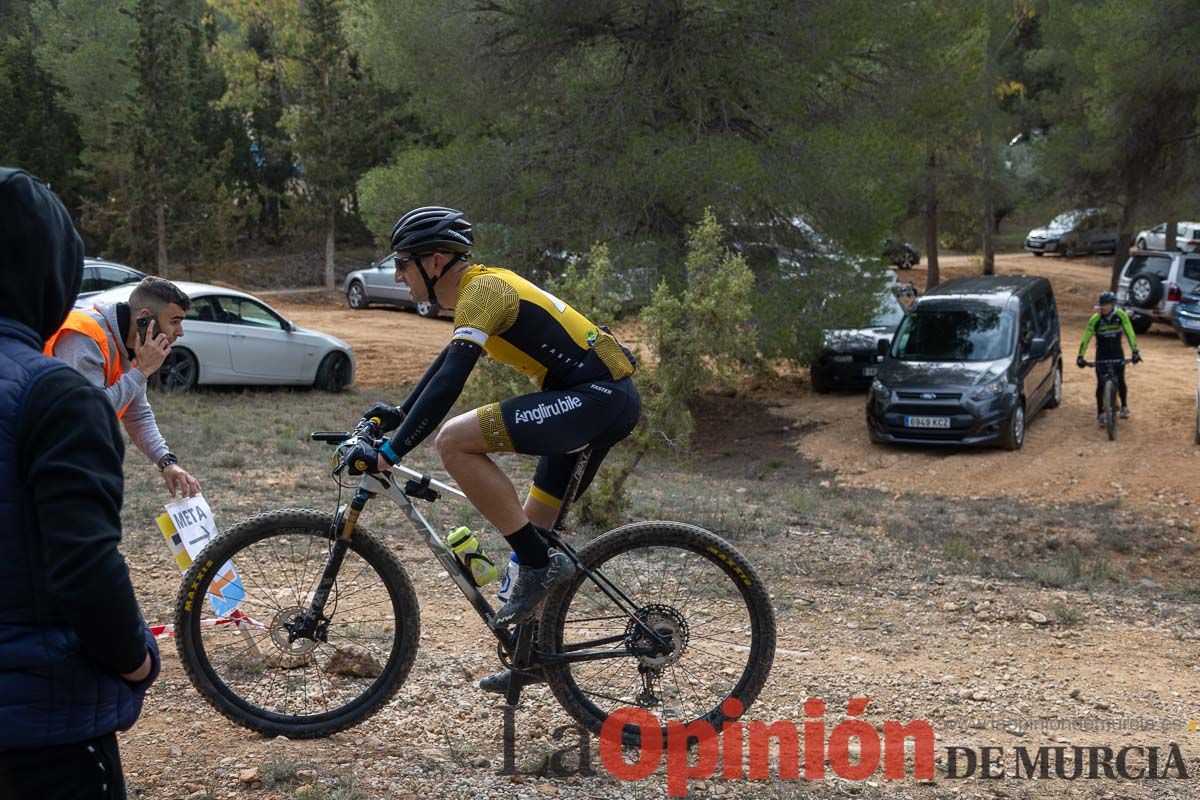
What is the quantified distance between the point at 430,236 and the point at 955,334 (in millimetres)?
14249

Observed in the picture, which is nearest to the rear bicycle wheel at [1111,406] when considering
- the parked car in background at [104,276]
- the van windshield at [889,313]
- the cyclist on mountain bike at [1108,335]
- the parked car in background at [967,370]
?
the cyclist on mountain bike at [1108,335]

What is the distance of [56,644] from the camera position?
7.46ft

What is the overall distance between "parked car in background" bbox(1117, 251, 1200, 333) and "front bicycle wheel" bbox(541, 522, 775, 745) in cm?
2579

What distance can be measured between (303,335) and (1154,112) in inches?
851

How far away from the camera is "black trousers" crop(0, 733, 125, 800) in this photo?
7.42 feet

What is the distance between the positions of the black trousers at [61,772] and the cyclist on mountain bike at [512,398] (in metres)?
1.81

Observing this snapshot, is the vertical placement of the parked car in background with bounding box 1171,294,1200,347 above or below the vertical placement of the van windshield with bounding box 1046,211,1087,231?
below

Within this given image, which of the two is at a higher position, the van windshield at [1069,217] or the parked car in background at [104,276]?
the van windshield at [1069,217]

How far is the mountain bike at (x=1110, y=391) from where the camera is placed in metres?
16.6

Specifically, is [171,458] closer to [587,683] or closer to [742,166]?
[587,683]

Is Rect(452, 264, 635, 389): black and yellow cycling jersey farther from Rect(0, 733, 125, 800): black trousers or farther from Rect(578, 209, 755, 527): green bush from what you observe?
Rect(578, 209, 755, 527): green bush

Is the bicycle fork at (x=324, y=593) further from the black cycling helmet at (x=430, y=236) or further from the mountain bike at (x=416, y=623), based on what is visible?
the black cycling helmet at (x=430, y=236)

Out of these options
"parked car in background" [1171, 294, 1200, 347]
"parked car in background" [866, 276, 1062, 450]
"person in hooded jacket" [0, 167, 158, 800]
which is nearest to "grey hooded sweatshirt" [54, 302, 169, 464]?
"person in hooded jacket" [0, 167, 158, 800]

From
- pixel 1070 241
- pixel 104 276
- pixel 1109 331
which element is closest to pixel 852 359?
pixel 1109 331
